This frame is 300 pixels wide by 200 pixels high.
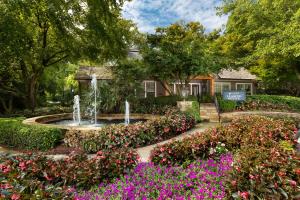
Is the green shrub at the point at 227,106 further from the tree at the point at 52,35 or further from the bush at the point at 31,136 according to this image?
the bush at the point at 31,136

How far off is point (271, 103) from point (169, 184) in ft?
54.4

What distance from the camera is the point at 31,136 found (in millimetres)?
7699

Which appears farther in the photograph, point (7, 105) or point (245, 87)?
point (245, 87)

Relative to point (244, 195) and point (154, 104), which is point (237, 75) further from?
point (244, 195)

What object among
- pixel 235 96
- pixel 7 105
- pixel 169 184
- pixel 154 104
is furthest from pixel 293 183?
pixel 7 105

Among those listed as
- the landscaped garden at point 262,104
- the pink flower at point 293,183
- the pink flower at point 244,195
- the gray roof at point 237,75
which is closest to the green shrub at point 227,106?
the landscaped garden at point 262,104

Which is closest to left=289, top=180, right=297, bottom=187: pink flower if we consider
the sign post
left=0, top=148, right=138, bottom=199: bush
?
left=0, top=148, right=138, bottom=199: bush

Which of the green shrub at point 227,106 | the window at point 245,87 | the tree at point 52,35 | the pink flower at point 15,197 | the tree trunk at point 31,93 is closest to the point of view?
the pink flower at point 15,197

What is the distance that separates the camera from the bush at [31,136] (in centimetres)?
757

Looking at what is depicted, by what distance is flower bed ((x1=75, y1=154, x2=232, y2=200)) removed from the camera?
361cm

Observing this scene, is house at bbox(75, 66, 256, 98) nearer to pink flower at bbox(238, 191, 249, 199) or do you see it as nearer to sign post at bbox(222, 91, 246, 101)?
sign post at bbox(222, 91, 246, 101)

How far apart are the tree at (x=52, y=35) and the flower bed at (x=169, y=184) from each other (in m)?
5.51

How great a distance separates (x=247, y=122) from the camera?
24.7 feet

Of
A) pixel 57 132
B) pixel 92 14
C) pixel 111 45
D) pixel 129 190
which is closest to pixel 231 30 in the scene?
pixel 111 45
